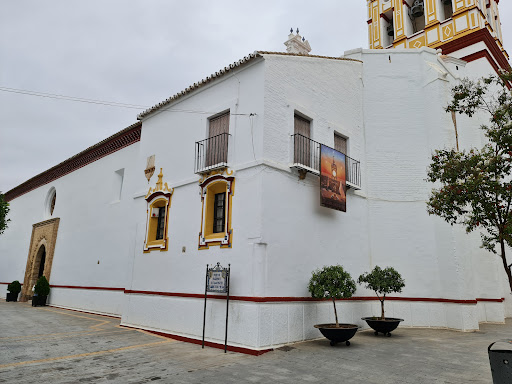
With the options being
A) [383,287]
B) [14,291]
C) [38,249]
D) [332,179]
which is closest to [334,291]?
[383,287]

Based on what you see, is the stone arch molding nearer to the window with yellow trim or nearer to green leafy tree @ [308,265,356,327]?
the window with yellow trim

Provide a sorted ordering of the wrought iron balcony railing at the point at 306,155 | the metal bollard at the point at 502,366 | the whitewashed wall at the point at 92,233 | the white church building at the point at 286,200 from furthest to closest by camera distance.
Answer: the whitewashed wall at the point at 92,233
the wrought iron balcony railing at the point at 306,155
the white church building at the point at 286,200
the metal bollard at the point at 502,366

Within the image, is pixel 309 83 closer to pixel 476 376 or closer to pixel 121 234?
pixel 476 376

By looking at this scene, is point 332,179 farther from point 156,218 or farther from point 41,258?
point 41,258

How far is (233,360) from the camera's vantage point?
7555 mm

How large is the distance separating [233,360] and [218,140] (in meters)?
5.92

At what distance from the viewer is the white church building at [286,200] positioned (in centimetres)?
926

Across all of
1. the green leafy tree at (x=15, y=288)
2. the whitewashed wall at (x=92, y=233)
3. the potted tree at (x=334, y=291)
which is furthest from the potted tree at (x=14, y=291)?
the potted tree at (x=334, y=291)

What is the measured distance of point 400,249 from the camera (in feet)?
41.4

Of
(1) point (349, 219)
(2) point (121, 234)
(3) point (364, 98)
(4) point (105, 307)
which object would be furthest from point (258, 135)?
(4) point (105, 307)

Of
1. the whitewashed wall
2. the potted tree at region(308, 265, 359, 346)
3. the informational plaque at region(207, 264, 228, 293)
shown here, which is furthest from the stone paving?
the whitewashed wall

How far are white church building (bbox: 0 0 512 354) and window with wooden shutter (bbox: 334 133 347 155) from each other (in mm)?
59

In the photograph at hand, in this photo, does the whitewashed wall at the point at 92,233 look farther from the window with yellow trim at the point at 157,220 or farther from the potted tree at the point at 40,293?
the window with yellow trim at the point at 157,220

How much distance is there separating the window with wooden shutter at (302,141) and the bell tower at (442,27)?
402 inches
